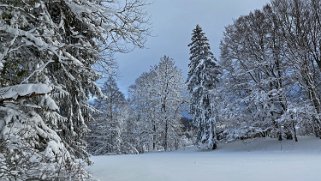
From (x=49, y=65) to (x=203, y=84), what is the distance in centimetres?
2422

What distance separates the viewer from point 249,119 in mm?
25625

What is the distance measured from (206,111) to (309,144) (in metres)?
11.1

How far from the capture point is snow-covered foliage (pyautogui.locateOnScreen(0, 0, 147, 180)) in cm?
524

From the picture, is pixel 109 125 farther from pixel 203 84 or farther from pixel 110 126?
pixel 203 84

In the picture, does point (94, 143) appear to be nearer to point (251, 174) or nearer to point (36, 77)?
point (251, 174)

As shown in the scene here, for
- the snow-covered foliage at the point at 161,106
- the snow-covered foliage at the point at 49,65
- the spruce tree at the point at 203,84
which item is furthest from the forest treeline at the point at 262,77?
the snow-covered foliage at the point at 49,65

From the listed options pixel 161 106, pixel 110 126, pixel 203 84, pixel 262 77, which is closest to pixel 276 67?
pixel 262 77

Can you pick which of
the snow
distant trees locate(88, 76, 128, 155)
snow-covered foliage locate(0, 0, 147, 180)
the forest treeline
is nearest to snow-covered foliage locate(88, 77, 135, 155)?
distant trees locate(88, 76, 128, 155)

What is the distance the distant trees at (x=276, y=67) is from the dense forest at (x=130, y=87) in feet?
0.23

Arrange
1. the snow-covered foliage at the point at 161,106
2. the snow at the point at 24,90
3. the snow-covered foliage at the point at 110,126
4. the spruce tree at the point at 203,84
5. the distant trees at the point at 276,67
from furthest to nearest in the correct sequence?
the snow-covered foliage at the point at 161,106, the snow-covered foliage at the point at 110,126, the spruce tree at the point at 203,84, the distant trees at the point at 276,67, the snow at the point at 24,90

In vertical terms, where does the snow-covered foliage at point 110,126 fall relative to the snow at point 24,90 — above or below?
above

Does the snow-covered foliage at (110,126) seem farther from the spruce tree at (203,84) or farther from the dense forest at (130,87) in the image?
the spruce tree at (203,84)

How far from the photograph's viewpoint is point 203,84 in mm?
30781

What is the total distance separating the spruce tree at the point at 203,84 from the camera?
29.8m
